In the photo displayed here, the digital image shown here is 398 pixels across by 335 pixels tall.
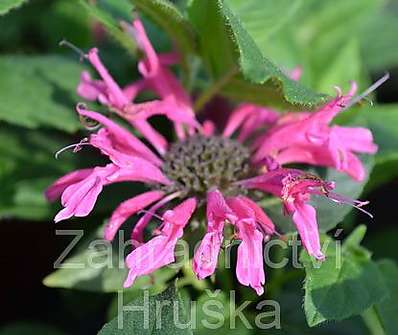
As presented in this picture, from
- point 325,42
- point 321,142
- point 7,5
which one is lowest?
point 321,142

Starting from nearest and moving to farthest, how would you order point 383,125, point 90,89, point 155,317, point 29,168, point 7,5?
1. point 155,317
2. point 7,5
3. point 90,89
4. point 29,168
5. point 383,125

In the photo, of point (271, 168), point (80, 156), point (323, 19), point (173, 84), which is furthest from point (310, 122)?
point (323, 19)

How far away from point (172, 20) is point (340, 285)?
0.42m

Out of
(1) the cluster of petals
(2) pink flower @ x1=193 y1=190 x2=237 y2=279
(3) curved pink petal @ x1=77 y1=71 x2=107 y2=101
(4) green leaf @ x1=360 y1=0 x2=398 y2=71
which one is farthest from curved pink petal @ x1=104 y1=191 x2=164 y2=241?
(4) green leaf @ x1=360 y1=0 x2=398 y2=71

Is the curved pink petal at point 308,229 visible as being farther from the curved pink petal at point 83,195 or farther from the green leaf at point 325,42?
the green leaf at point 325,42

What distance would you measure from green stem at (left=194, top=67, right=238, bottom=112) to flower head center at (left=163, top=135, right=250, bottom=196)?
7 cm

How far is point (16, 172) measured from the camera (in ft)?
4.32

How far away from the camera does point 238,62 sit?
3.38 feet

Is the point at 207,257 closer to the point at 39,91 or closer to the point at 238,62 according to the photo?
the point at 238,62

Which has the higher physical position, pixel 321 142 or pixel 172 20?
pixel 172 20

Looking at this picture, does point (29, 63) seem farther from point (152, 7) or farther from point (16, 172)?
point (152, 7)

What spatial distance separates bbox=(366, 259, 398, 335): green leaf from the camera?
3.34 ft

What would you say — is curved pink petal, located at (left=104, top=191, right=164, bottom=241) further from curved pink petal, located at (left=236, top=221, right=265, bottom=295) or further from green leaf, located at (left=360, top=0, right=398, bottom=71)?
green leaf, located at (left=360, top=0, right=398, bottom=71)

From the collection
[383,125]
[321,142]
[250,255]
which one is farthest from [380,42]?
[250,255]
